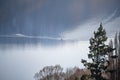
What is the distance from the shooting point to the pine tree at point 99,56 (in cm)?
488

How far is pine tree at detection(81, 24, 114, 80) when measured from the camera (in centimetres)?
488

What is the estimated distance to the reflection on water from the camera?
4805mm

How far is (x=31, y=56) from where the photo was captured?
493cm

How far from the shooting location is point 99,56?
4.91m

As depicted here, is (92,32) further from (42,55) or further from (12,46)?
(12,46)

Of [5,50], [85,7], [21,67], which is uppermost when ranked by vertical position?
[85,7]

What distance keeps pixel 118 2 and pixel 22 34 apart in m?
2.09

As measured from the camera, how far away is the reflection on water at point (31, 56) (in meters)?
4.80

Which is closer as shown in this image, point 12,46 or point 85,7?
point 12,46

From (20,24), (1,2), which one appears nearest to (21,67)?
(20,24)

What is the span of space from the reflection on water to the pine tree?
190 millimetres

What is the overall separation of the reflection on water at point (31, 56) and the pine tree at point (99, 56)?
7.5 inches

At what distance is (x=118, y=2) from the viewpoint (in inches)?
212

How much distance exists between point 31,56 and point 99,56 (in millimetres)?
1290
